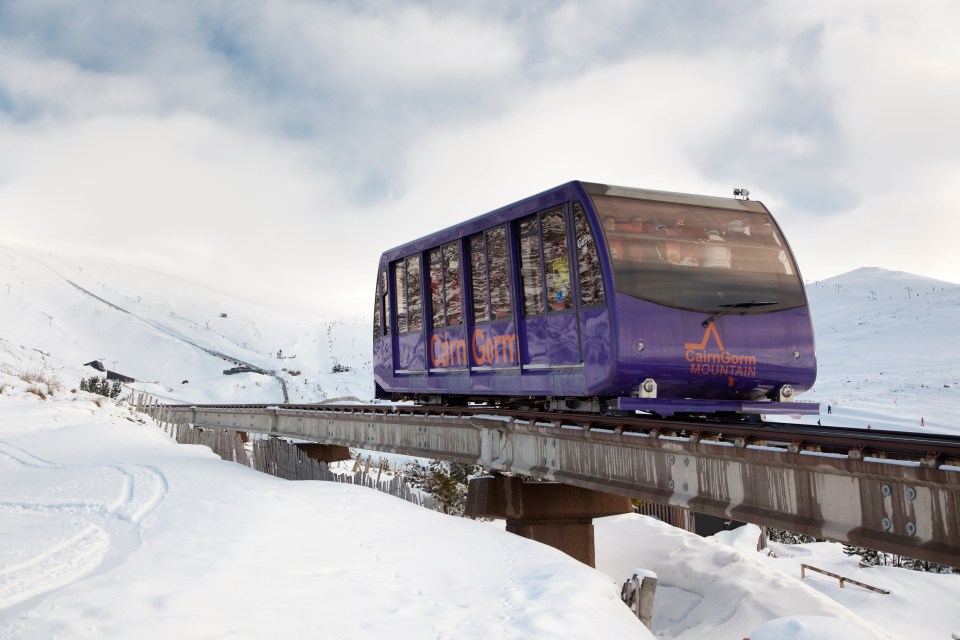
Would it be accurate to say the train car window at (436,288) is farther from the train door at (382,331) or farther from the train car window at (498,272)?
the train door at (382,331)

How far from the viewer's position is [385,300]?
16156 mm

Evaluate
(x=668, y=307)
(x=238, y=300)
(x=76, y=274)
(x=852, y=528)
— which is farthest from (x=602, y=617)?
(x=238, y=300)

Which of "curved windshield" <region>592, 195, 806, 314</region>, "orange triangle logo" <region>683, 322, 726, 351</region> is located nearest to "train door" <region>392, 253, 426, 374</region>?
"curved windshield" <region>592, 195, 806, 314</region>

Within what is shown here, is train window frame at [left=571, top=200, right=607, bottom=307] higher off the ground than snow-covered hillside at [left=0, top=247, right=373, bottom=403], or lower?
lower

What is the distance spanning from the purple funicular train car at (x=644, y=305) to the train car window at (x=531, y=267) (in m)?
0.02

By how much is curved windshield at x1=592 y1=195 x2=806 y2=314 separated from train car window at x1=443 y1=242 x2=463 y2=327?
11.9 ft

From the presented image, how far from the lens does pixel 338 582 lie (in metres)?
7.39

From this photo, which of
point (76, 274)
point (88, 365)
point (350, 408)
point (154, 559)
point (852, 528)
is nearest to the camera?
point (852, 528)

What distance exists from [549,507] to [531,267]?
3974 millimetres

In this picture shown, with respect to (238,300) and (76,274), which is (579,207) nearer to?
(76,274)

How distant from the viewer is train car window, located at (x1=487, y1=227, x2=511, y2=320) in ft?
38.6

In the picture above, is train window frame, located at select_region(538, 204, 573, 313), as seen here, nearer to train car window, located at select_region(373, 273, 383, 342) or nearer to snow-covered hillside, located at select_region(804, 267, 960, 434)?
train car window, located at select_region(373, 273, 383, 342)

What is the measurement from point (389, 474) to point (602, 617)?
26840 mm

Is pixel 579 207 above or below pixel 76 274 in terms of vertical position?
below
